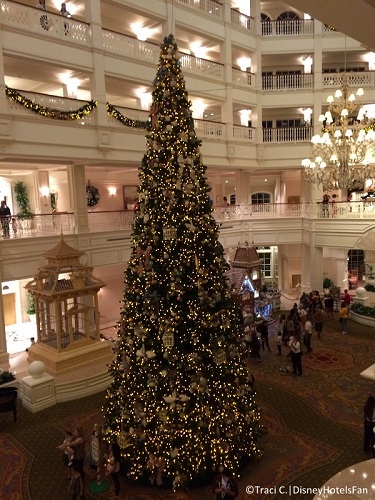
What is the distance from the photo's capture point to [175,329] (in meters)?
6.69

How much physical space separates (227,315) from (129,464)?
3.01m

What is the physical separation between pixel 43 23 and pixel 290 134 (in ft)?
39.4

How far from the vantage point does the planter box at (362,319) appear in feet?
51.9

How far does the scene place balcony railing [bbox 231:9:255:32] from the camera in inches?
742

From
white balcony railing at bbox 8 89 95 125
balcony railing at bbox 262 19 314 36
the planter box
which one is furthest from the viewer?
balcony railing at bbox 262 19 314 36

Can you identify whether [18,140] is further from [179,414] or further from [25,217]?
[179,414]

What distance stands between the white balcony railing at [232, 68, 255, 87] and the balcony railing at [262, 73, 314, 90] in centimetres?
84

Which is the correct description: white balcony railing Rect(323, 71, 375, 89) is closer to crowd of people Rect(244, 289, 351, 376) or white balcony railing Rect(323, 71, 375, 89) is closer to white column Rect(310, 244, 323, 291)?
white column Rect(310, 244, 323, 291)

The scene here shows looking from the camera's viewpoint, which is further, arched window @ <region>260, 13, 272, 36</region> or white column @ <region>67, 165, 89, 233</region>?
arched window @ <region>260, 13, 272, 36</region>

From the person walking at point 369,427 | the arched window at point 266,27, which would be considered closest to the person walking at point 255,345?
the person walking at point 369,427

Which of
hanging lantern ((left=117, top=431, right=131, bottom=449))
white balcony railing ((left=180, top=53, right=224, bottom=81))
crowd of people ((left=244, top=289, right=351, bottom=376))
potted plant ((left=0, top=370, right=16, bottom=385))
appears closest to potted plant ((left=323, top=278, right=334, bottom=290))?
crowd of people ((left=244, top=289, right=351, bottom=376))

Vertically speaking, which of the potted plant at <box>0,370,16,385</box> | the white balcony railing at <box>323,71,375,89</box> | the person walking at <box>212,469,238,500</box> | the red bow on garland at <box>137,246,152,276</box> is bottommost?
the potted plant at <box>0,370,16,385</box>

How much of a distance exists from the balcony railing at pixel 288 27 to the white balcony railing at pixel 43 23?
10130 mm

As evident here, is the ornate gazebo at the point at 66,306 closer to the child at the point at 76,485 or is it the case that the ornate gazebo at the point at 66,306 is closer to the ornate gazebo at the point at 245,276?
the child at the point at 76,485
